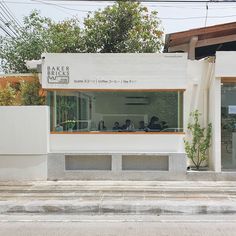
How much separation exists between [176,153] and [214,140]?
1115 millimetres

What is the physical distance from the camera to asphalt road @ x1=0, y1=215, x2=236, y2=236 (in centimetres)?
731

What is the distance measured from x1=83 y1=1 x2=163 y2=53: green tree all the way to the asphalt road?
15332 millimetres

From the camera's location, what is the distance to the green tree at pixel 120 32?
22.9 m

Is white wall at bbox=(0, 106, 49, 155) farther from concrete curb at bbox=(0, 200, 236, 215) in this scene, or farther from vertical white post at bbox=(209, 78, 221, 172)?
vertical white post at bbox=(209, 78, 221, 172)

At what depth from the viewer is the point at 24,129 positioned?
40.1 feet

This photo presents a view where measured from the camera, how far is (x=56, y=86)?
488 inches

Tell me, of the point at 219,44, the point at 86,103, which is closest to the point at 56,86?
the point at 86,103

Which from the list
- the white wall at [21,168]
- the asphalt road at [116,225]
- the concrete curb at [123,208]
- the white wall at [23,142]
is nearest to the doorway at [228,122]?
the concrete curb at [123,208]

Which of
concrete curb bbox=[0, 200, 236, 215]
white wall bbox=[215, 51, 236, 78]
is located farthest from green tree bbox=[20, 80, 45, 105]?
white wall bbox=[215, 51, 236, 78]

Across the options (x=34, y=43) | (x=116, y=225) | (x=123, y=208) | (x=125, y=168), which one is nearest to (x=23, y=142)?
(x=125, y=168)

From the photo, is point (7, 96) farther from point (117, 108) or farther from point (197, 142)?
point (197, 142)

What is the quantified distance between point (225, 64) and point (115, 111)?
3.31 meters

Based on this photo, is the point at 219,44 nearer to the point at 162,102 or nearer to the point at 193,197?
the point at 162,102

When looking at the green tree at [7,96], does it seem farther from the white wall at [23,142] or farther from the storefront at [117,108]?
the storefront at [117,108]
